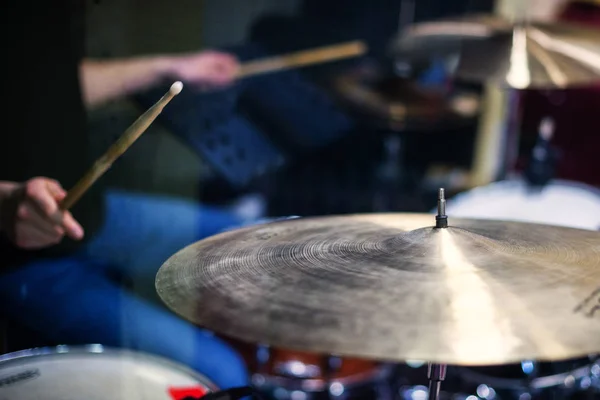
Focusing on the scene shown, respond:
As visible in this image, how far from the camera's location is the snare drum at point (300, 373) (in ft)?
5.14

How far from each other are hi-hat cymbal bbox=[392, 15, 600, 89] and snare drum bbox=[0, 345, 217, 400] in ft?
3.60

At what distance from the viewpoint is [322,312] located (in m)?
0.68

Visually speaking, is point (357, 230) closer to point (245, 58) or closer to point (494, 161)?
point (245, 58)

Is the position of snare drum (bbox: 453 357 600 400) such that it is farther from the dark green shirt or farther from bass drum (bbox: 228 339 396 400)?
the dark green shirt

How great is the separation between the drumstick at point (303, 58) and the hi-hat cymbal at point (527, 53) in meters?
0.80

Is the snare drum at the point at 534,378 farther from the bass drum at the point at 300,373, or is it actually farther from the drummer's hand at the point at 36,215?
the drummer's hand at the point at 36,215

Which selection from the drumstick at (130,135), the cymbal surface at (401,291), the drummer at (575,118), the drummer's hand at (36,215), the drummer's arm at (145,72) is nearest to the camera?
the cymbal surface at (401,291)

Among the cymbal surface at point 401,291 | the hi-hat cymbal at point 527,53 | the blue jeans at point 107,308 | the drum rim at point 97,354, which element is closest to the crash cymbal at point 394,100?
the hi-hat cymbal at point 527,53

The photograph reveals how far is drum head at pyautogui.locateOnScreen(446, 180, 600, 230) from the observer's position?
6.20 ft

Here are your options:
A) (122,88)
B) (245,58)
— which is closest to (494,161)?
(245,58)

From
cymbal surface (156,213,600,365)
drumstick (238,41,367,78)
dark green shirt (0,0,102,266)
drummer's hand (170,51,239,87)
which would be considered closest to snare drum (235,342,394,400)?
dark green shirt (0,0,102,266)

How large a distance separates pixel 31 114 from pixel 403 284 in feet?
3.12

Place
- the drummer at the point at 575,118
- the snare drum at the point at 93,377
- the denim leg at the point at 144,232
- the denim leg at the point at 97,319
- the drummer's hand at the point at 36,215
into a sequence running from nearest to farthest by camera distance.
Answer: the snare drum at the point at 93,377, the drummer's hand at the point at 36,215, the denim leg at the point at 97,319, the denim leg at the point at 144,232, the drummer at the point at 575,118

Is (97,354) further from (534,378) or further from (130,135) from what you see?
(534,378)
